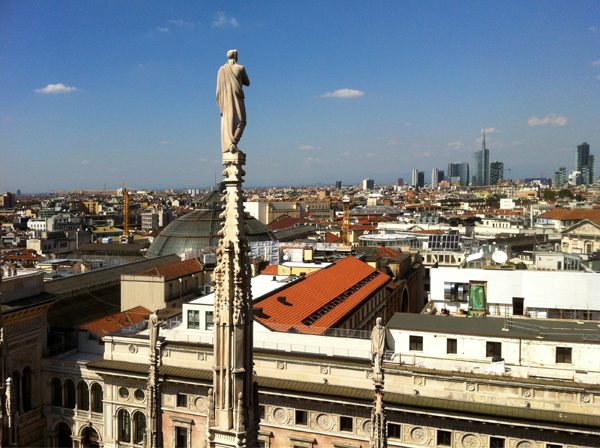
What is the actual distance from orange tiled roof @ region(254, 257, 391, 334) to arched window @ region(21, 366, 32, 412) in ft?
39.1

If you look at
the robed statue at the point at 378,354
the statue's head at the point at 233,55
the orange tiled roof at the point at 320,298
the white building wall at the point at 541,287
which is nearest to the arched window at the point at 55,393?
the orange tiled roof at the point at 320,298

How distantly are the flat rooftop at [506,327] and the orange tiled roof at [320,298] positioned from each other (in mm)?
4465

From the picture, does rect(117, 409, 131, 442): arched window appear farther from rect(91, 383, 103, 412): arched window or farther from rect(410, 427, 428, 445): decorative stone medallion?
rect(410, 427, 428, 445): decorative stone medallion

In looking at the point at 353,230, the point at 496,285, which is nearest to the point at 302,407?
the point at 496,285

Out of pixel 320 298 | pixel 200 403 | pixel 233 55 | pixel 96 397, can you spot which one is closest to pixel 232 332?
pixel 233 55

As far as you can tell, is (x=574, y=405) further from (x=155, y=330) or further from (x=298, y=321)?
(x=155, y=330)

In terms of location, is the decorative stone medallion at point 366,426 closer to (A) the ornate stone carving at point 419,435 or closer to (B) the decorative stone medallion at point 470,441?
(A) the ornate stone carving at point 419,435

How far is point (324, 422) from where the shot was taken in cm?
2167

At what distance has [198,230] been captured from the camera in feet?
191

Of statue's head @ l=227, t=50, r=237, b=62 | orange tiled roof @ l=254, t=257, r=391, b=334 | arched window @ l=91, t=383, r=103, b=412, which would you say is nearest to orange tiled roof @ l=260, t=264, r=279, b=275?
orange tiled roof @ l=254, t=257, r=391, b=334

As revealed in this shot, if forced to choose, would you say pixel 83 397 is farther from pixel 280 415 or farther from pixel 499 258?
pixel 499 258

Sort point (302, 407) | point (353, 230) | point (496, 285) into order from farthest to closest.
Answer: point (353, 230) → point (496, 285) → point (302, 407)

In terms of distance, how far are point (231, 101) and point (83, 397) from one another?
24391 mm

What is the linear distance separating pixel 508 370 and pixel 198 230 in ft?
136
